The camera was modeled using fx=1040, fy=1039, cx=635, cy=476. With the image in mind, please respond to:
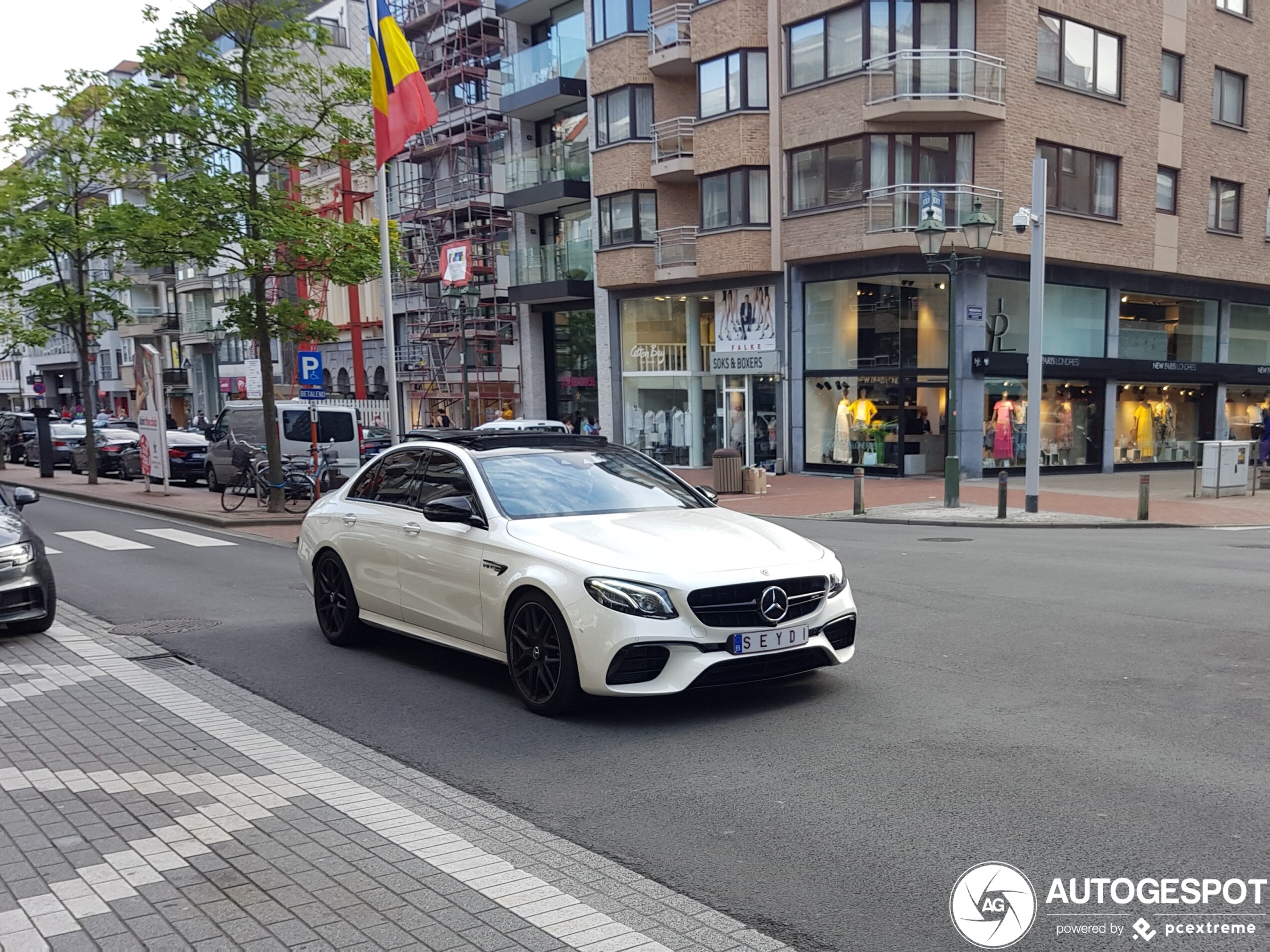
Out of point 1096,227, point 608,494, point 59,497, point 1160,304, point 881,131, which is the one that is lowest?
point 59,497

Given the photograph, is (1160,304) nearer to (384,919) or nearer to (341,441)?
(341,441)

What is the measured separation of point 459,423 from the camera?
4491cm

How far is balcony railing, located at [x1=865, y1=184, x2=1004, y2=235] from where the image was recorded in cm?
2494

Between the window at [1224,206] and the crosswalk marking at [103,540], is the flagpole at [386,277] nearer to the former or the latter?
the crosswalk marking at [103,540]

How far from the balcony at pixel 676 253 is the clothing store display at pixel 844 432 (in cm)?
579

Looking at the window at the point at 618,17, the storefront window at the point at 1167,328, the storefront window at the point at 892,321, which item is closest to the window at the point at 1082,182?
the storefront window at the point at 1167,328

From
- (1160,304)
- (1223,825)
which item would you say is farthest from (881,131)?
(1223,825)

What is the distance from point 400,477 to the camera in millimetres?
7727

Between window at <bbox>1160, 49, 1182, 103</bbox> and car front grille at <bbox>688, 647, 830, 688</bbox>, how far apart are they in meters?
29.3

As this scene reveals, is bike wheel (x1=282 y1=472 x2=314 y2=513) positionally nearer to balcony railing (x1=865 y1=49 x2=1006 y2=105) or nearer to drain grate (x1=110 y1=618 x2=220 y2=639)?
drain grate (x1=110 y1=618 x2=220 y2=639)

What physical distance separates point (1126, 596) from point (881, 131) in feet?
61.4

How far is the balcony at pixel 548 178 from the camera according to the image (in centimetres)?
3412

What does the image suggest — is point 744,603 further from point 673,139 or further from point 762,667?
point 673,139

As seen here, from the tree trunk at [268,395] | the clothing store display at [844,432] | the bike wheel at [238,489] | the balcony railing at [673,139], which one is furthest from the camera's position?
the balcony railing at [673,139]
